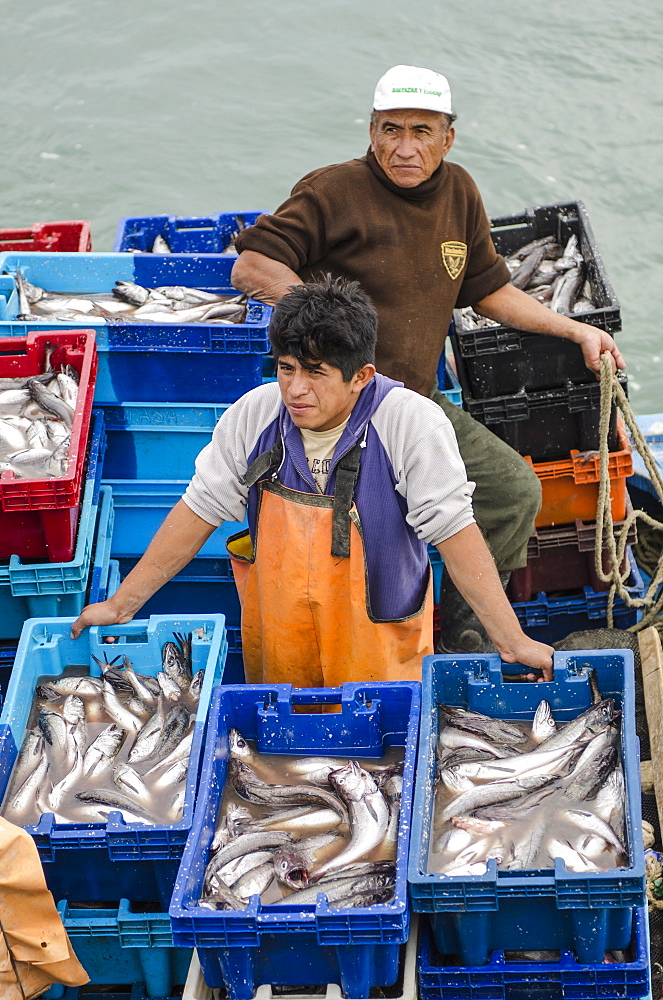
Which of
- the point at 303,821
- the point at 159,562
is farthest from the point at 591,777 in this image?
the point at 159,562

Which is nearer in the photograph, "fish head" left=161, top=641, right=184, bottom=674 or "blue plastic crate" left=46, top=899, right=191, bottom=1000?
"blue plastic crate" left=46, top=899, right=191, bottom=1000

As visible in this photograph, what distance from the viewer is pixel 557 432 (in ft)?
16.7

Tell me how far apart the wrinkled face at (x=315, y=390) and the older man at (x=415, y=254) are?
40.6 inches

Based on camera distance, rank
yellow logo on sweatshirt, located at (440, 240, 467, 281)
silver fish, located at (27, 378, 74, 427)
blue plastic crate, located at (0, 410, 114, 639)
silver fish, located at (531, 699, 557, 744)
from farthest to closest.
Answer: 1. yellow logo on sweatshirt, located at (440, 240, 467, 281)
2. silver fish, located at (27, 378, 74, 427)
3. blue plastic crate, located at (0, 410, 114, 639)
4. silver fish, located at (531, 699, 557, 744)

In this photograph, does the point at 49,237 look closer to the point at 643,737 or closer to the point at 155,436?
the point at 155,436

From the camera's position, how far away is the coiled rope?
15.8 feet

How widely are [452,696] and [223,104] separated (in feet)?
34.2

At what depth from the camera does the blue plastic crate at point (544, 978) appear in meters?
2.73

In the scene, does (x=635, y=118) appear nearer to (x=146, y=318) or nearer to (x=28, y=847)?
(x=146, y=318)

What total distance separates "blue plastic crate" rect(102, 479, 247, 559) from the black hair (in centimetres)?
165

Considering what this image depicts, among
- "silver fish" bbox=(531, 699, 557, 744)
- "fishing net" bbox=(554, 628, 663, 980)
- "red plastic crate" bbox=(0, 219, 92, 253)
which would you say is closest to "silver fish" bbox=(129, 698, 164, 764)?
"silver fish" bbox=(531, 699, 557, 744)

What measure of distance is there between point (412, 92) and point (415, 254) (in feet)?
1.91

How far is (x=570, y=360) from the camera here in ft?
16.4

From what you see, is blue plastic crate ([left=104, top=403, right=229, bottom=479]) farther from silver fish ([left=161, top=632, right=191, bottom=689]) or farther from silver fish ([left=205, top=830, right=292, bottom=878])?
silver fish ([left=205, top=830, right=292, bottom=878])
